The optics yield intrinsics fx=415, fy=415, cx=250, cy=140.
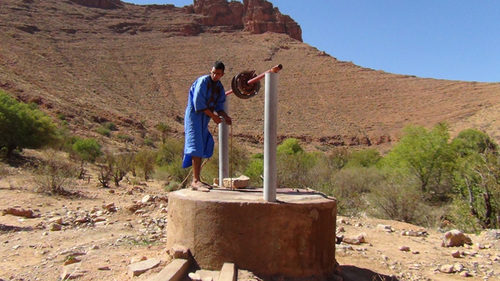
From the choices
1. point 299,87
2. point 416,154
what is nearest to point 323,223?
point 416,154

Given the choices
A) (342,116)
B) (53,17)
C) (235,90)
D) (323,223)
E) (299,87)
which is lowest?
(323,223)

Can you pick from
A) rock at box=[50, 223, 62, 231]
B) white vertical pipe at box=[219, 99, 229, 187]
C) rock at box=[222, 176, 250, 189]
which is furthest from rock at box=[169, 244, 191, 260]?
rock at box=[50, 223, 62, 231]

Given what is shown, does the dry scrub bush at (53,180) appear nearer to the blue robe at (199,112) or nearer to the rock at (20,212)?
the rock at (20,212)

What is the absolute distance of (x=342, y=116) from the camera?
46.2m

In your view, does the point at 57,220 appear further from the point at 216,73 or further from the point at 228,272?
the point at 228,272

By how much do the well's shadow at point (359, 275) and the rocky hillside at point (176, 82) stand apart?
90.2 ft

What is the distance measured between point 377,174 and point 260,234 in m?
13.1

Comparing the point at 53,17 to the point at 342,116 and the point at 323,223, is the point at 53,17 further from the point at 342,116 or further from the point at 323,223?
the point at 323,223

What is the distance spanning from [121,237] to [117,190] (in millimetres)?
7537

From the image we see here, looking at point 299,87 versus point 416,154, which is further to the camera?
point 299,87

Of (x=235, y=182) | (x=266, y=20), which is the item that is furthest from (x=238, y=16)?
(x=235, y=182)

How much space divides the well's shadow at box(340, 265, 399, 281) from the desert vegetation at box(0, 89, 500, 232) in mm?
2925

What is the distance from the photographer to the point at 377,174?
16.1 m

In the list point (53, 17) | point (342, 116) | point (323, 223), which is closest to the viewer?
point (323, 223)
